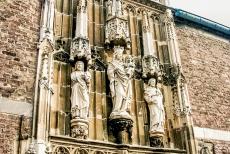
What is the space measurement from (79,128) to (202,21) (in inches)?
250

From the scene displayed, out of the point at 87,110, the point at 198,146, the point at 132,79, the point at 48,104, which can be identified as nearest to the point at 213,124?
the point at 198,146

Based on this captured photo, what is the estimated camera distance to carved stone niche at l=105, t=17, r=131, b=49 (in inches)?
352

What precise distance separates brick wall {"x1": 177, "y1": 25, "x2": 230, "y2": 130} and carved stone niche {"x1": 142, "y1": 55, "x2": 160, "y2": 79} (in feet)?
5.21

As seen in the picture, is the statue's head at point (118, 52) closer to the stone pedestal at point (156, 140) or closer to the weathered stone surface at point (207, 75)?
the stone pedestal at point (156, 140)

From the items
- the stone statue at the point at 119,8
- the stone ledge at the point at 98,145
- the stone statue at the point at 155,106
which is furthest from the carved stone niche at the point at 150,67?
the stone ledge at the point at 98,145

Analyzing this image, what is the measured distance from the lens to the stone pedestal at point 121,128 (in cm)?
794

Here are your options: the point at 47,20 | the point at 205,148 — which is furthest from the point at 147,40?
the point at 205,148

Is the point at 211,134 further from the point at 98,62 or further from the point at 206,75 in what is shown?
the point at 98,62

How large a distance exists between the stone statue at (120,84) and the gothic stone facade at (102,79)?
0.09 m

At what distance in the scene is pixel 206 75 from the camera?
1102 cm

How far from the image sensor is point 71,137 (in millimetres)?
7340

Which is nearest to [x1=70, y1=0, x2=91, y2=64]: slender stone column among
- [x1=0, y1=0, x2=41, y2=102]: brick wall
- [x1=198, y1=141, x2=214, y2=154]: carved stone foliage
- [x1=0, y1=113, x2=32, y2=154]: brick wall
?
[x1=0, y1=0, x2=41, y2=102]: brick wall

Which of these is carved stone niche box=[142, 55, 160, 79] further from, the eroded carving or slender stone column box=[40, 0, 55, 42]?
slender stone column box=[40, 0, 55, 42]

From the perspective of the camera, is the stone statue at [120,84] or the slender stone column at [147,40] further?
the slender stone column at [147,40]
